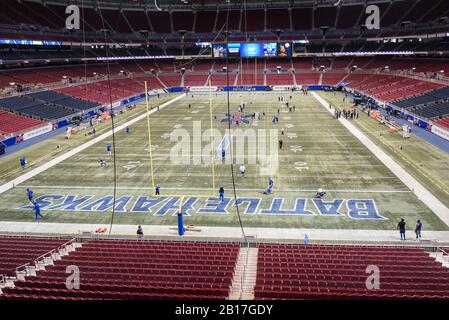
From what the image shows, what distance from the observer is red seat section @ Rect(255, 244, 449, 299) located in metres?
9.91

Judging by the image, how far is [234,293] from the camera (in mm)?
10844

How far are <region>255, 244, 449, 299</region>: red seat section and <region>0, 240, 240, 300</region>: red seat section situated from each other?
1.32 metres

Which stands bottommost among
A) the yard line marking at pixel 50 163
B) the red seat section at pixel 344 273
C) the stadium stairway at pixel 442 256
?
the stadium stairway at pixel 442 256

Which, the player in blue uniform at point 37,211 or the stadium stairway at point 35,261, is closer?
the stadium stairway at point 35,261

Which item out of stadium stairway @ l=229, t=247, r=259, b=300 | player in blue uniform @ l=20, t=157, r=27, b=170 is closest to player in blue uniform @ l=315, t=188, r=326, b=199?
stadium stairway @ l=229, t=247, r=259, b=300

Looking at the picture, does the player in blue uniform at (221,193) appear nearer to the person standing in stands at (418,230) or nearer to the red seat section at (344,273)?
the red seat section at (344,273)

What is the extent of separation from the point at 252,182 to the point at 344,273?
1397 centimetres

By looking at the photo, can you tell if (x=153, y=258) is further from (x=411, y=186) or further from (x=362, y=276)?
(x=411, y=186)

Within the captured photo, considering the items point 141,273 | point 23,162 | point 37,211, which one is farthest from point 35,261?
point 23,162

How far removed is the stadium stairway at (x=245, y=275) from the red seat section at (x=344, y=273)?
0.80 feet

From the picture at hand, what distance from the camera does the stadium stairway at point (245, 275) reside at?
1075 centimetres

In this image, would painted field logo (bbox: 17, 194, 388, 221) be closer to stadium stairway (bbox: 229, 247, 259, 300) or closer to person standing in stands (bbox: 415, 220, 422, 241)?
person standing in stands (bbox: 415, 220, 422, 241)

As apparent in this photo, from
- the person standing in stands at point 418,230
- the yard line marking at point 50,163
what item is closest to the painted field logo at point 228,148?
the yard line marking at point 50,163
